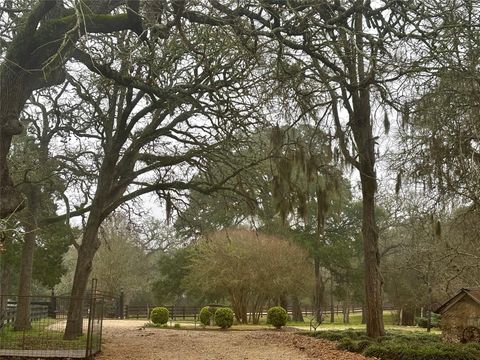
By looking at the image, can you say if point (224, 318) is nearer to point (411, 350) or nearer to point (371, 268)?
point (371, 268)

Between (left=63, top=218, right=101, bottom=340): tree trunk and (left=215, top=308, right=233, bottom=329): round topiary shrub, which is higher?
(left=63, top=218, right=101, bottom=340): tree trunk

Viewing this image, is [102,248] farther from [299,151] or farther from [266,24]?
[266,24]

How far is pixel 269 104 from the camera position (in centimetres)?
1364

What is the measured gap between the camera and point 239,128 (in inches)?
513

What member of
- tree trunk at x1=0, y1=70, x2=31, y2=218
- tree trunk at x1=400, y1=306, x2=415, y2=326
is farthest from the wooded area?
tree trunk at x1=400, y1=306, x2=415, y2=326

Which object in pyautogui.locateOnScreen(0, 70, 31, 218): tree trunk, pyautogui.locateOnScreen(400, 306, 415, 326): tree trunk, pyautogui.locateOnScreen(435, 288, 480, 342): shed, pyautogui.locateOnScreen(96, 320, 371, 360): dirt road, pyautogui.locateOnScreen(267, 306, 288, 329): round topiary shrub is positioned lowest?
pyautogui.locateOnScreen(400, 306, 415, 326): tree trunk

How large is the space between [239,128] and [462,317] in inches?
319

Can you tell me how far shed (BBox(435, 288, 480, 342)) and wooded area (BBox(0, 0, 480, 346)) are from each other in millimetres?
559

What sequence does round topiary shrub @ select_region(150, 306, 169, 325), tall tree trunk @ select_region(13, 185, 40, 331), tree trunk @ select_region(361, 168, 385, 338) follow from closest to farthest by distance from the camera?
1. tree trunk @ select_region(361, 168, 385, 338)
2. tall tree trunk @ select_region(13, 185, 40, 331)
3. round topiary shrub @ select_region(150, 306, 169, 325)

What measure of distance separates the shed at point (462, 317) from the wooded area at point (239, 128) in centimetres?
56

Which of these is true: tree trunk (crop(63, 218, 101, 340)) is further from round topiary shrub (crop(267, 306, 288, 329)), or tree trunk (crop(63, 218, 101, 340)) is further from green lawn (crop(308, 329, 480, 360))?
round topiary shrub (crop(267, 306, 288, 329))

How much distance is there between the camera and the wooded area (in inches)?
329

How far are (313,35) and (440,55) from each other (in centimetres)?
196

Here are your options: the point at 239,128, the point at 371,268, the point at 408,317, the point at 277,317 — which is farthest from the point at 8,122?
the point at 408,317
